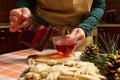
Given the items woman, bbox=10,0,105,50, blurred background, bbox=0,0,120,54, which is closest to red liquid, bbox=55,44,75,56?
woman, bbox=10,0,105,50

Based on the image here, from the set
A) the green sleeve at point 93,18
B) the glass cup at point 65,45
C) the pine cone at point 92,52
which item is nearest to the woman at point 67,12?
the green sleeve at point 93,18

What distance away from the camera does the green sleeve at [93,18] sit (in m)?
1.00

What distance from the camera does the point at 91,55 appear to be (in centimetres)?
69

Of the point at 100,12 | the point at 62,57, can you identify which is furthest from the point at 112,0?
the point at 62,57

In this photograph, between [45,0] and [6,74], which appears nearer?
[6,74]

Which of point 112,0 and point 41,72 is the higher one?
point 41,72

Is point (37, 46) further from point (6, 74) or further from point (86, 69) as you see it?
point (86, 69)

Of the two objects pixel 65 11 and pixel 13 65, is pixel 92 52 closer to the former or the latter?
pixel 13 65

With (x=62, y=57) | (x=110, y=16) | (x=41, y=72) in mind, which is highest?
(x=41, y=72)

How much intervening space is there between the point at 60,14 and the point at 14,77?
1.74ft

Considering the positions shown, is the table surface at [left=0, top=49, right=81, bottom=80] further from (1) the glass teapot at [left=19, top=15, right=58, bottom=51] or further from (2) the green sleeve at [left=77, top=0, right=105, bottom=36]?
(2) the green sleeve at [left=77, top=0, right=105, bottom=36]

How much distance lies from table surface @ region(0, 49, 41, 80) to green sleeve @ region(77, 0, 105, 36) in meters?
0.28

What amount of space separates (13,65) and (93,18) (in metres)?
0.51

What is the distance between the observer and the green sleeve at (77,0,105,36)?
1.00 meters
